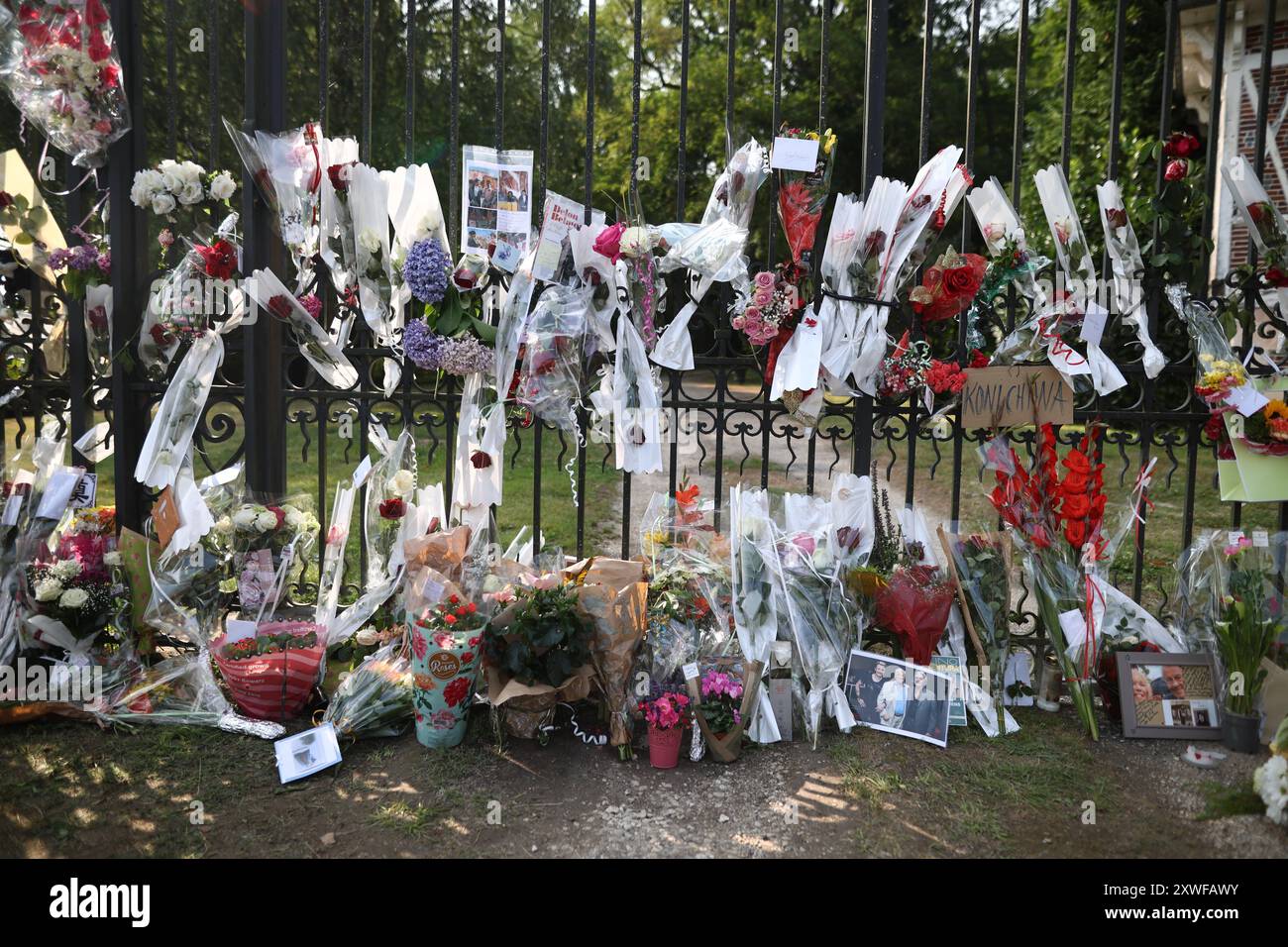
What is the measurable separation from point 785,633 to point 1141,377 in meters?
1.85

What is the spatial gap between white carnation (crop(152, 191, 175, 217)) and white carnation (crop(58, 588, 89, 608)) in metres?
1.56

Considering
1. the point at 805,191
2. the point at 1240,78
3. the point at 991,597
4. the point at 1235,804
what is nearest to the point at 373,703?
the point at 991,597

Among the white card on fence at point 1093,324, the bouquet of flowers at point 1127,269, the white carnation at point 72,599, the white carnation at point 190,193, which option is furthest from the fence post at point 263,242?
the bouquet of flowers at point 1127,269

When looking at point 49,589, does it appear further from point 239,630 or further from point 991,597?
point 991,597

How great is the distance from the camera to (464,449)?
4000mm

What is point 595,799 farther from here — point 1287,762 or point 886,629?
point 1287,762

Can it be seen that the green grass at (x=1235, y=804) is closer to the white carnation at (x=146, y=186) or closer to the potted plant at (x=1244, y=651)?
the potted plant at (x=1244, y=651)

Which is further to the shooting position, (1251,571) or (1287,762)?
(1251,571)

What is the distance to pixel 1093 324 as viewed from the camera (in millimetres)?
3896

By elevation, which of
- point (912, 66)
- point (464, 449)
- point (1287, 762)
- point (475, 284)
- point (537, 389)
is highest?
point (912, 66)

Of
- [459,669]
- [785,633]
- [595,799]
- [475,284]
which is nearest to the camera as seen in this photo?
[595,799]

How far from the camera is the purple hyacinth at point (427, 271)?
3844mm

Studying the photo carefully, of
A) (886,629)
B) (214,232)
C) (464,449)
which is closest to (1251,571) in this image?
(886,629)

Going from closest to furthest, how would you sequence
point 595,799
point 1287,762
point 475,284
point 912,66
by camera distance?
point 1287,762, point 595,799, point 475,284, point 912,66
